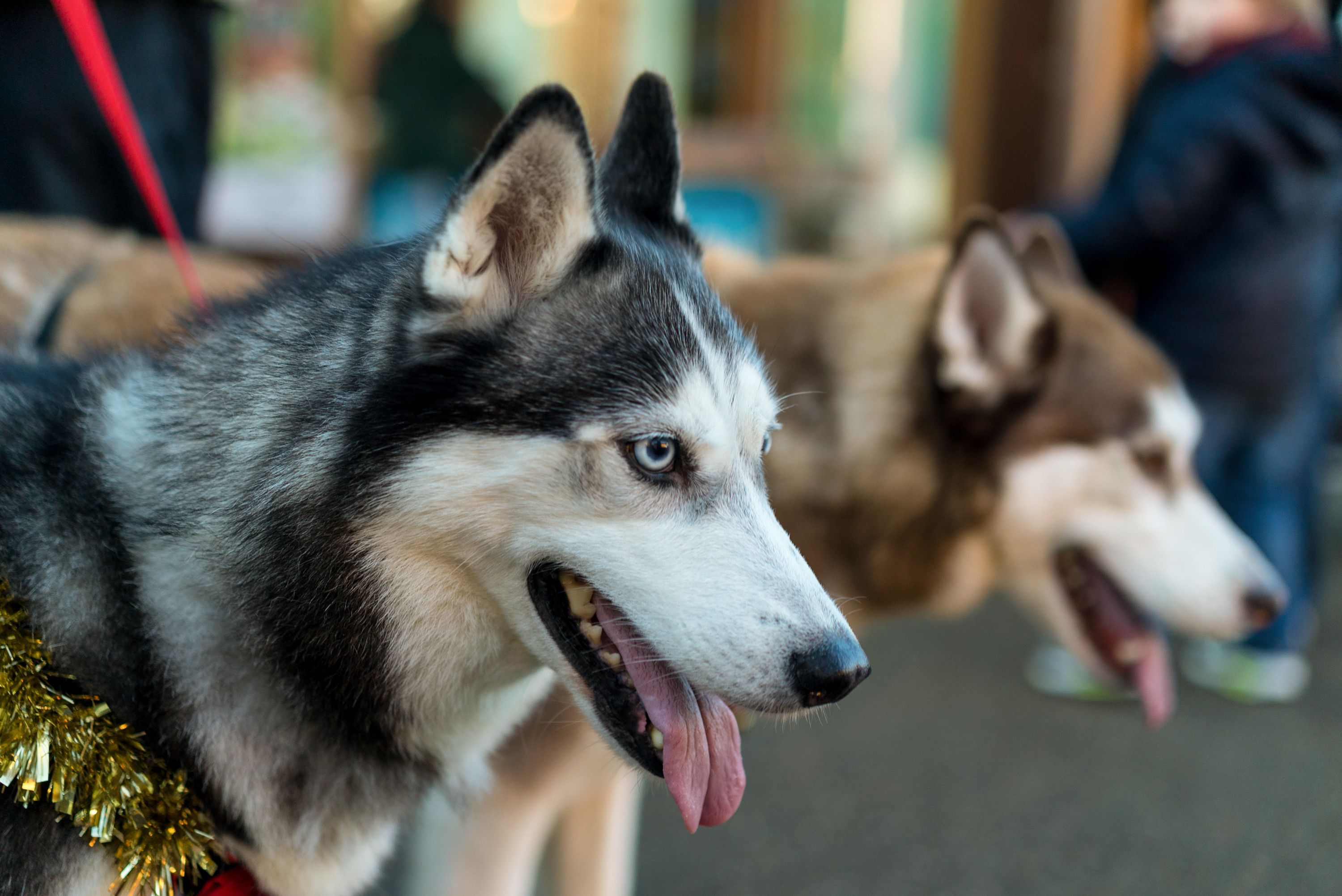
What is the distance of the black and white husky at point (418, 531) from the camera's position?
4.23ft

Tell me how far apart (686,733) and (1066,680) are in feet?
11.1

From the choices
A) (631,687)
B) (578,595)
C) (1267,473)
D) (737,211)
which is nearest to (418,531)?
(578,595)

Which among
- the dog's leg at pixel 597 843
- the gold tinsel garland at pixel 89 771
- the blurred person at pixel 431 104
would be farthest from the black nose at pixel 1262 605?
the blurred person at pixel 431 104

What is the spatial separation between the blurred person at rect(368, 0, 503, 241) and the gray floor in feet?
12.6

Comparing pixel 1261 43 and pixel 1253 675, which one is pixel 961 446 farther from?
pixel 1253 675

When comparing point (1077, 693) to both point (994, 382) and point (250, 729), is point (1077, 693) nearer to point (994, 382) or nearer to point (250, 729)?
point (994, 382)

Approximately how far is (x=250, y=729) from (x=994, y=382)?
1839mm

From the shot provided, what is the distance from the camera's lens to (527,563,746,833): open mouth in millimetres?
1353

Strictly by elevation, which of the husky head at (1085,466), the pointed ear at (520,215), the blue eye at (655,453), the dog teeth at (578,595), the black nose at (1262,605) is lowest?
the black nose at (1262,605)

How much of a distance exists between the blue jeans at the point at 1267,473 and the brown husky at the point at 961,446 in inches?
62.8

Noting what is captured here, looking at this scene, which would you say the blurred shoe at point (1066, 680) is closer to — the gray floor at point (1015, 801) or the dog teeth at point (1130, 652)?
the gray floor at point (1015, 801)

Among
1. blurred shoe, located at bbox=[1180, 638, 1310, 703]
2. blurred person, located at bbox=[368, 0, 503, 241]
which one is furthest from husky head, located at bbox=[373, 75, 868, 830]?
blurred person, located at bbox=[368, 0, 503, 241]

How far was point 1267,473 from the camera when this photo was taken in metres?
4.22

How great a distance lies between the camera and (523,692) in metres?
1.56
